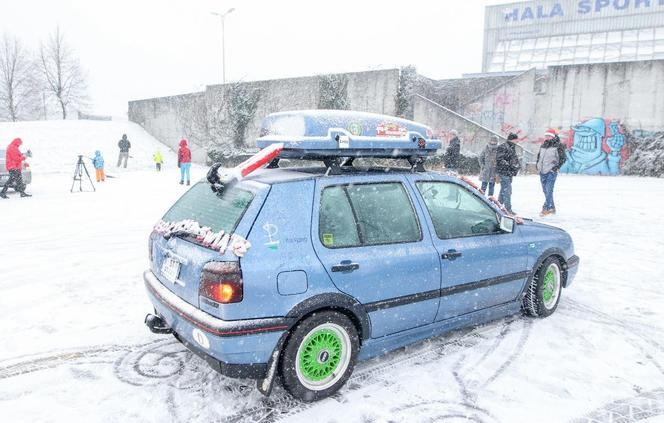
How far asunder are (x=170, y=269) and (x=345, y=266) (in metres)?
1.30

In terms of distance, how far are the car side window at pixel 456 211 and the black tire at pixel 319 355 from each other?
1.17 meters

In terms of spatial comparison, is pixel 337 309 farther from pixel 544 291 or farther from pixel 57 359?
pixel 544 291

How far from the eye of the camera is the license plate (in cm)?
329

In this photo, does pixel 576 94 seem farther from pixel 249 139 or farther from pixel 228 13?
pixel 228 13

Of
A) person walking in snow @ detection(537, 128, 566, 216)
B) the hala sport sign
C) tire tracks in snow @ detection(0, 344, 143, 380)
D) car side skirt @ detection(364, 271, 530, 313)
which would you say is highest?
the hala sport sign

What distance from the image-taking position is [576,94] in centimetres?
1981

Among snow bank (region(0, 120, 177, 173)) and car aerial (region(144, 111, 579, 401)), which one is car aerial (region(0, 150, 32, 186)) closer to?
snow bank (region(0, 120, 177, 173))

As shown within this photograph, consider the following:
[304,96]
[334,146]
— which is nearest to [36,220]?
[334,146]

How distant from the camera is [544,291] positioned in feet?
15.3

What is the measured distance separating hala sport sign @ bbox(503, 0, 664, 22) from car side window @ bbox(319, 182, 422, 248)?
43.2m

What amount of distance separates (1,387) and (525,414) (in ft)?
12.1

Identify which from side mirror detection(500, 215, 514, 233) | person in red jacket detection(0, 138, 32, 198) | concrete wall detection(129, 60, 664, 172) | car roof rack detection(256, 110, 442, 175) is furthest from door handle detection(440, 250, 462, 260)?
concrete wall detection(129, 60, 664, 172)

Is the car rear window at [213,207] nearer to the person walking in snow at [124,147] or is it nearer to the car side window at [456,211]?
the car side window at [456,211]

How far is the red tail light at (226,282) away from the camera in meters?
2.82
